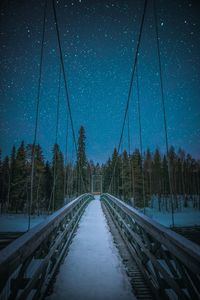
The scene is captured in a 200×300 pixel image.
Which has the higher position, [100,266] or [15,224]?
[100,266]

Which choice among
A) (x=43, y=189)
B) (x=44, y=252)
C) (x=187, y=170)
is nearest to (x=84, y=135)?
(x=43, y=189)

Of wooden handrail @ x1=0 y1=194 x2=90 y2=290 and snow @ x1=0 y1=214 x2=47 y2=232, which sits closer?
wooden handrail @ x1=0 y1=194 x2=90 y2=290

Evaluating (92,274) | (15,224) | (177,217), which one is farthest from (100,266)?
(177,217)

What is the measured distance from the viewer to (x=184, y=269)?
2.05 meters

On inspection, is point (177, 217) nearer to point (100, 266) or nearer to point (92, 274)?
point (100, 266)

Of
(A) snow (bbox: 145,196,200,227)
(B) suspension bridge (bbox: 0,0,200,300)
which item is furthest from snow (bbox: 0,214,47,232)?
(A) snow (bbox: 145,196,200,227)

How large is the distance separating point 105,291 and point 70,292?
0.53m

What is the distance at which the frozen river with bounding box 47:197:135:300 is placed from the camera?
9.95 ft

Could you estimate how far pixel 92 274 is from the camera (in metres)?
3.74

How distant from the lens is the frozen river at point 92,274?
9.95ft

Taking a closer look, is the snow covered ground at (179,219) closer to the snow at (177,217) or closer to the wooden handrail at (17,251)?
the snow at (177,217)

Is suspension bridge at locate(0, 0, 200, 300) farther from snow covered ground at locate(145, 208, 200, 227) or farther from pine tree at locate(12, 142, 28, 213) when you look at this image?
pine tree at locate(12, 142, 28, 213)

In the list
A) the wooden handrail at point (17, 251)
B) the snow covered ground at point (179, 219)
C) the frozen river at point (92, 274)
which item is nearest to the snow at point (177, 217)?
the snow covered ground at point (179, 219)

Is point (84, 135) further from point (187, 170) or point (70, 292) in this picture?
point (70, 292)
